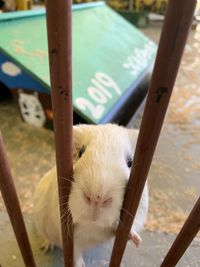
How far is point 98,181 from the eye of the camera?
0.59m

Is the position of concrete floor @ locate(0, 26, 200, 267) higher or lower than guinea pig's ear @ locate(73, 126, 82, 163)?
lower

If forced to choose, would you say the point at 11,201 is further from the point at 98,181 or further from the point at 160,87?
the point at 160,87

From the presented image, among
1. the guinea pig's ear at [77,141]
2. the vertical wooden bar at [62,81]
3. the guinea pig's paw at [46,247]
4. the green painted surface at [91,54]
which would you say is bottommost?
the guinea pig's paw at [46,247]

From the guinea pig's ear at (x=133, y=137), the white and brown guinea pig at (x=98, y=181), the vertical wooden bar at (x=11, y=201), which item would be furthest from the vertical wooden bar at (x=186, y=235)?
the vertical wooden bar at (x=11, y=201)

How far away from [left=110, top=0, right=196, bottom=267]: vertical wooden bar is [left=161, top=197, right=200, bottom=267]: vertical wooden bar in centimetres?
12

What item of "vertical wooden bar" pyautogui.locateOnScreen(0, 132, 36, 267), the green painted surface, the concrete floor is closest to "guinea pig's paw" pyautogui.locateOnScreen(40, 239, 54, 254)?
the concrete floor

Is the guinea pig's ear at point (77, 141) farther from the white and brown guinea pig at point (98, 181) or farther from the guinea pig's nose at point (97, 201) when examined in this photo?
the guinea pig's nose at point (97, 201)

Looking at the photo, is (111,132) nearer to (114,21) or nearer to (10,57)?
(10,57)

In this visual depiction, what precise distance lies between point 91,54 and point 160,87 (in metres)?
1.50

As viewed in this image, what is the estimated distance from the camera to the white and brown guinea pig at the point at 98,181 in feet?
1.98

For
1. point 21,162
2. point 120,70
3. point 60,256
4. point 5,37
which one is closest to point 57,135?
point 60,256

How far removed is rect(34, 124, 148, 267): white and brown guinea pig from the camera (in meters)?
0.60

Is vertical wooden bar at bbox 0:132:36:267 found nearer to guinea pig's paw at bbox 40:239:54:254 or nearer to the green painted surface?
guinea pig's paw at bbox 40:239:54:254

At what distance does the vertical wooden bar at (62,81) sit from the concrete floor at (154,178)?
1.80ft
